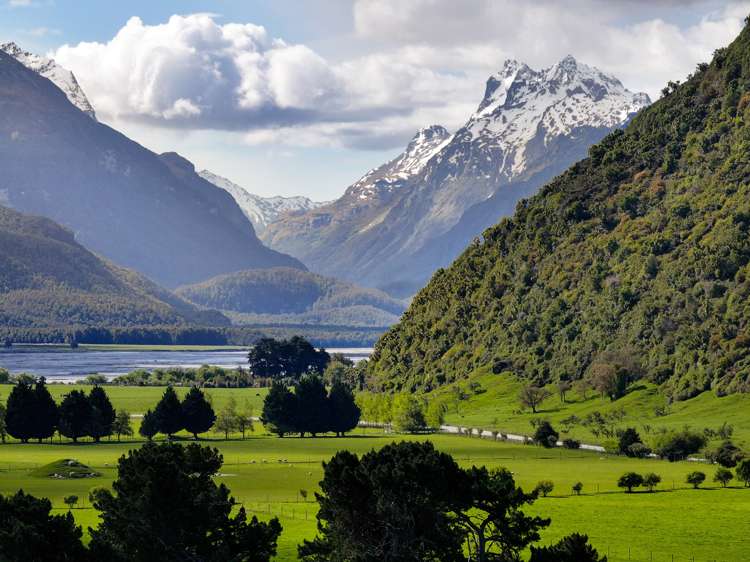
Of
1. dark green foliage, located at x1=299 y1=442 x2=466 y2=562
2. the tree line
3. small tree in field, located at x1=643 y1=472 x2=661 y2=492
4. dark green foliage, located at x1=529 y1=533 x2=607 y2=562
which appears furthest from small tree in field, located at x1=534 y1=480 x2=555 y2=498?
dark green foliage, located at x1=529 y1=533 x2=607 y2=562

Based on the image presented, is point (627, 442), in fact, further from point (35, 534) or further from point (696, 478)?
point (35, 534)

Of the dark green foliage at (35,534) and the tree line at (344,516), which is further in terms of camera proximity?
the tree line at (344,516)

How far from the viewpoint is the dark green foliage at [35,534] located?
282ft

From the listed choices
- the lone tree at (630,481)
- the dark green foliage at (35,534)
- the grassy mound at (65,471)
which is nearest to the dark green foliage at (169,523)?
the dark green foliage at (35,534)

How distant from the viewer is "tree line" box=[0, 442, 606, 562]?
3553 inches

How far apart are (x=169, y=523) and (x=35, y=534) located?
30.7 ft

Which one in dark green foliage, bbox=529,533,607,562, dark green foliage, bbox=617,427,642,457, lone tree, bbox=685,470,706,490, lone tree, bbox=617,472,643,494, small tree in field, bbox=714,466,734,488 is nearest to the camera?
dark green foliage, bbox=529,533,607,562

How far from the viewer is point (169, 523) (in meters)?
92.0

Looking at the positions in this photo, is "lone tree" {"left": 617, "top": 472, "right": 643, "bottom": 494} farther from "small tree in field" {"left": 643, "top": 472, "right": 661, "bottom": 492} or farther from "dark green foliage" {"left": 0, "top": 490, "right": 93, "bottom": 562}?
"dark green foliage" {"left": 0, "top": 490, "right": 93, "bottom": 562}

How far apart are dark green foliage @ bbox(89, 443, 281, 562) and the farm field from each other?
12877 millimetres

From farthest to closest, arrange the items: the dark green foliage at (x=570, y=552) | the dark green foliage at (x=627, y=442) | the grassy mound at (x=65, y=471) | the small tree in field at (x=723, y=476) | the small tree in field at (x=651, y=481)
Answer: the dark green foliage at (x=627, y=442) → the grassy mound at (x=65, y=471) → the small tree in field at (x=723, y=476) → the small tree in field at (x=651, y=481) → the dark green foliage at (x=570, y=552)

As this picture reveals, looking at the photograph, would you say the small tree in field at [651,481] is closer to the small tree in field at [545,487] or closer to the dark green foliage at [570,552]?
the small tree in field at [545,487]

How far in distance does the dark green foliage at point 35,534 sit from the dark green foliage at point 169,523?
2.27 m

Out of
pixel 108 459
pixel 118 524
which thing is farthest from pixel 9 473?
pixel 118 524
